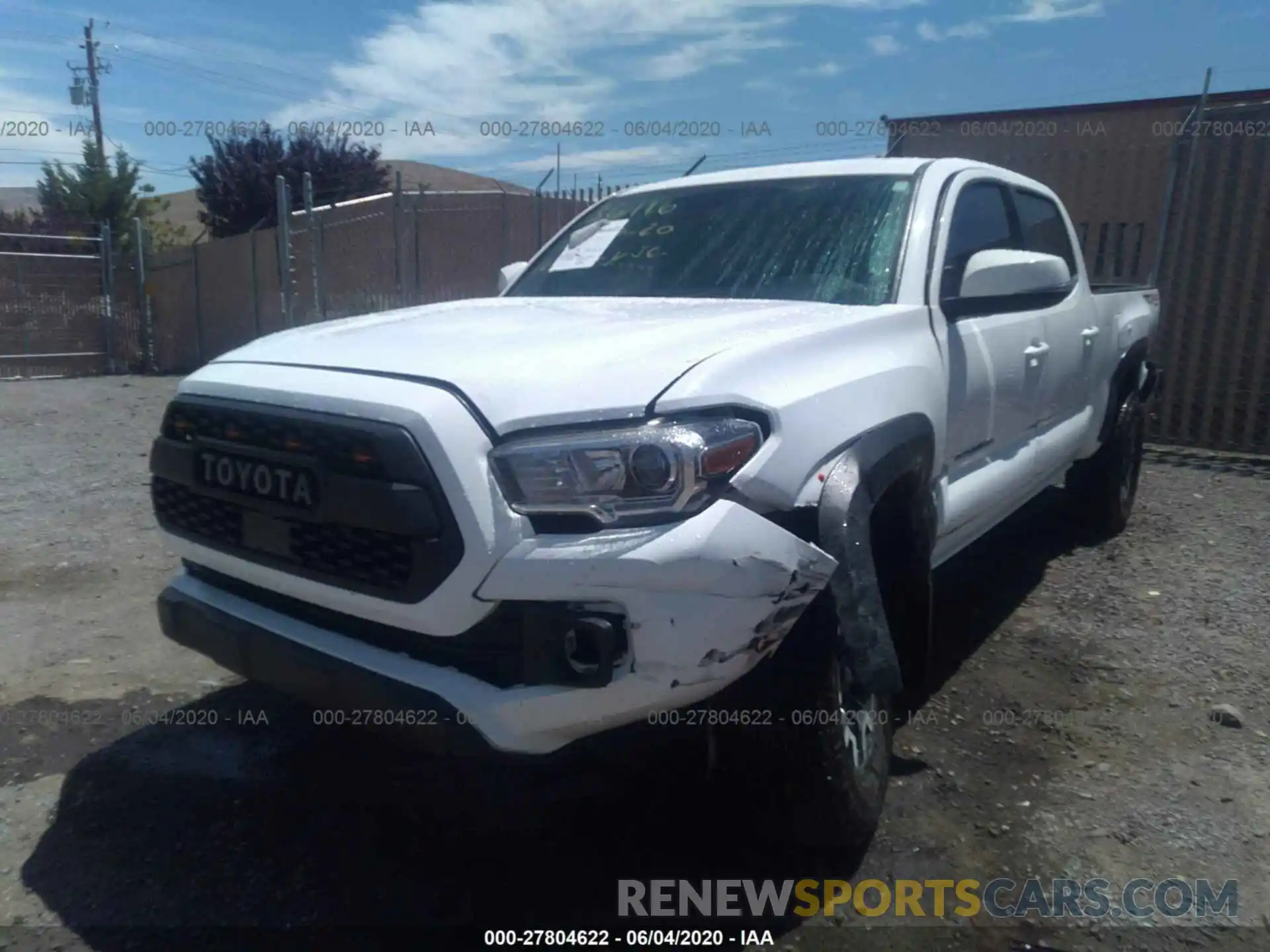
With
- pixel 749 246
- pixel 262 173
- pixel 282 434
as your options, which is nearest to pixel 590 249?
pixel 749 246

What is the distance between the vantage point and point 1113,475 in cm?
530

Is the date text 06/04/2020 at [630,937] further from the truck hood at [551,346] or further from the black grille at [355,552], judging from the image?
the truck hood at [551,346]

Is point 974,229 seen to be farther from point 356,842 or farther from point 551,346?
point 356,842

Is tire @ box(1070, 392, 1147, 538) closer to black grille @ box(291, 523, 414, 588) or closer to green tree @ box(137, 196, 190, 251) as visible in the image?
black grille @ box(291, 523, 414, 588)

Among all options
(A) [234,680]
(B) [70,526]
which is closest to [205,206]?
(B) [70,526]

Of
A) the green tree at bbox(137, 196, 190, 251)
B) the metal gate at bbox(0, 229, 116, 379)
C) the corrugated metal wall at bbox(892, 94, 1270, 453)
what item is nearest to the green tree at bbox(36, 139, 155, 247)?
the green tree at bbox(137, 196, 190, 251)

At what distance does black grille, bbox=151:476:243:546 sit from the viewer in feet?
8.27

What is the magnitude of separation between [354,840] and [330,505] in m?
1.05

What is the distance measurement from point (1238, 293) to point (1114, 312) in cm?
403

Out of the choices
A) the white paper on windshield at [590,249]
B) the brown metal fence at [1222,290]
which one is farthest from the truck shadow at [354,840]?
the brown metal fence at [1222,290]

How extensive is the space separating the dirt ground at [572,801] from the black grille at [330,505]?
2.71 ft

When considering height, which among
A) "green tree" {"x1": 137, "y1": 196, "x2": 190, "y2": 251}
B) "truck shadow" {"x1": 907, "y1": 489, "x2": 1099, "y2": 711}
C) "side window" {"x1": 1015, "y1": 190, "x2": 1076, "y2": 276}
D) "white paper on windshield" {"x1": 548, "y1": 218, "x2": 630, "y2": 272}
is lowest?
"truck shadow" {"x1": 907, "y1": 489, "x2": 1099, "y2": 711}

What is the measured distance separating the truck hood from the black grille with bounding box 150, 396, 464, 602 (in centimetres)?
19

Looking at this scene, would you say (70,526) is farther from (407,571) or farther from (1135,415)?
(1135,415)
